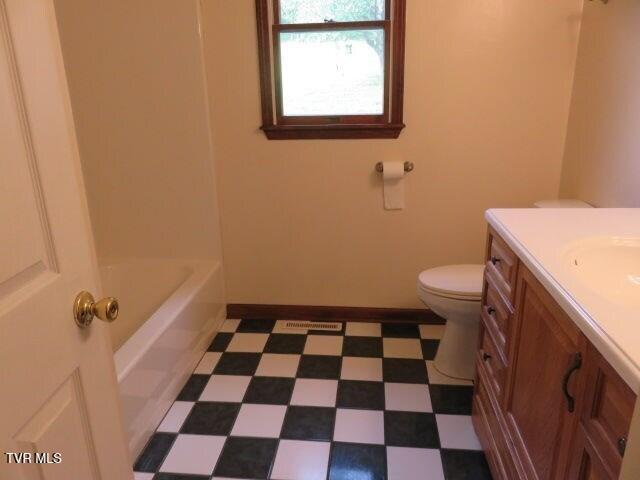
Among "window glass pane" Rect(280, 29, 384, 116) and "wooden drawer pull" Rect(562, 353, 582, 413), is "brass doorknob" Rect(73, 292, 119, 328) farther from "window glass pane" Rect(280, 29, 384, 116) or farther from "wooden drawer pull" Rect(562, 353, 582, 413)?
"window glass pane" Rect(280, 29, 384, 116)

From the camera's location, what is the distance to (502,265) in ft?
4.80

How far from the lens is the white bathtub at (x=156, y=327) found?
1714 mm

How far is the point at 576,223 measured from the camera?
4.72 feet

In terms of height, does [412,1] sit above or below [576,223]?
above

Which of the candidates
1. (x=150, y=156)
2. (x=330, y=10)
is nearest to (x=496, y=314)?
(x=330, y=10)

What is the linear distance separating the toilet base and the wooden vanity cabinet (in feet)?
1.24

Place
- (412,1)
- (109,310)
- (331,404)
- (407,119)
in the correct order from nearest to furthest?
1. (109,310)
2. (331,404)
3. (412,1)
4. (407,119)

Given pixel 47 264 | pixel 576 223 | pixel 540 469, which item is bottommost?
pixel 540 469

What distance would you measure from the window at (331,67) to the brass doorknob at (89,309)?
1652 mm

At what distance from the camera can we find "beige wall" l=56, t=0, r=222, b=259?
2.29 m

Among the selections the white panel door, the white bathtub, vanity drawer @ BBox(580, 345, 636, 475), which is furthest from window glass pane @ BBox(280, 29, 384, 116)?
vanity drawer @ BBox(580, 345, 636, 475)

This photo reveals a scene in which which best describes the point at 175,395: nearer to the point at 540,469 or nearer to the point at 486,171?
the point at 540,469

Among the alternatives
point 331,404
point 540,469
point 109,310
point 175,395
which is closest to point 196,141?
point 175,395

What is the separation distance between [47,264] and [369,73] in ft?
6.21
